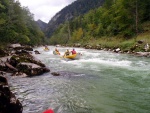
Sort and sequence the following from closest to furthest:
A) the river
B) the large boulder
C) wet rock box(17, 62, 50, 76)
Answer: the large boulder, the river, wet rock box(17, 62, 50, 76)

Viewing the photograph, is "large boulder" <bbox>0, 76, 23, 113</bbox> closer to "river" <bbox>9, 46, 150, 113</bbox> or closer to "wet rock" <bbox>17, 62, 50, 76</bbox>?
"river" <bbox>9, 46, 150, 113</bbox>

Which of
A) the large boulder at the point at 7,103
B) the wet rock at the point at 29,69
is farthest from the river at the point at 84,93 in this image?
the large boulder at the point at 7,103

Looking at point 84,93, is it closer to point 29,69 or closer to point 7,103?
point 7,103

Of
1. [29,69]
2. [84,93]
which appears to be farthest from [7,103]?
[29,69]

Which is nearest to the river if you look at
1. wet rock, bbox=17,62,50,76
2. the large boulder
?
wet rock, bbox=17,62,50,76

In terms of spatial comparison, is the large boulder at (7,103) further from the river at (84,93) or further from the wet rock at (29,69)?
the wet rock at (29,69)

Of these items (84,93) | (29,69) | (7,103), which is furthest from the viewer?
(29,69)

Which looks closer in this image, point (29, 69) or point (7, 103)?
point (7, 103)

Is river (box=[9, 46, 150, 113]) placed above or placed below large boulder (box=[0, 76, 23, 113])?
below

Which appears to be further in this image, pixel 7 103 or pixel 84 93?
pixel 84 93

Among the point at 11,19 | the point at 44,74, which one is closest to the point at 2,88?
the point at 44,74

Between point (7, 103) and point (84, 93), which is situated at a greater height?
point (7, 103)

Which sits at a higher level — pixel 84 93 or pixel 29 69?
pixel 29 69

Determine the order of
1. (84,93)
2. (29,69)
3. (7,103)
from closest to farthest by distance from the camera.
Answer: (7,103) → (84,93) → (29,69)
